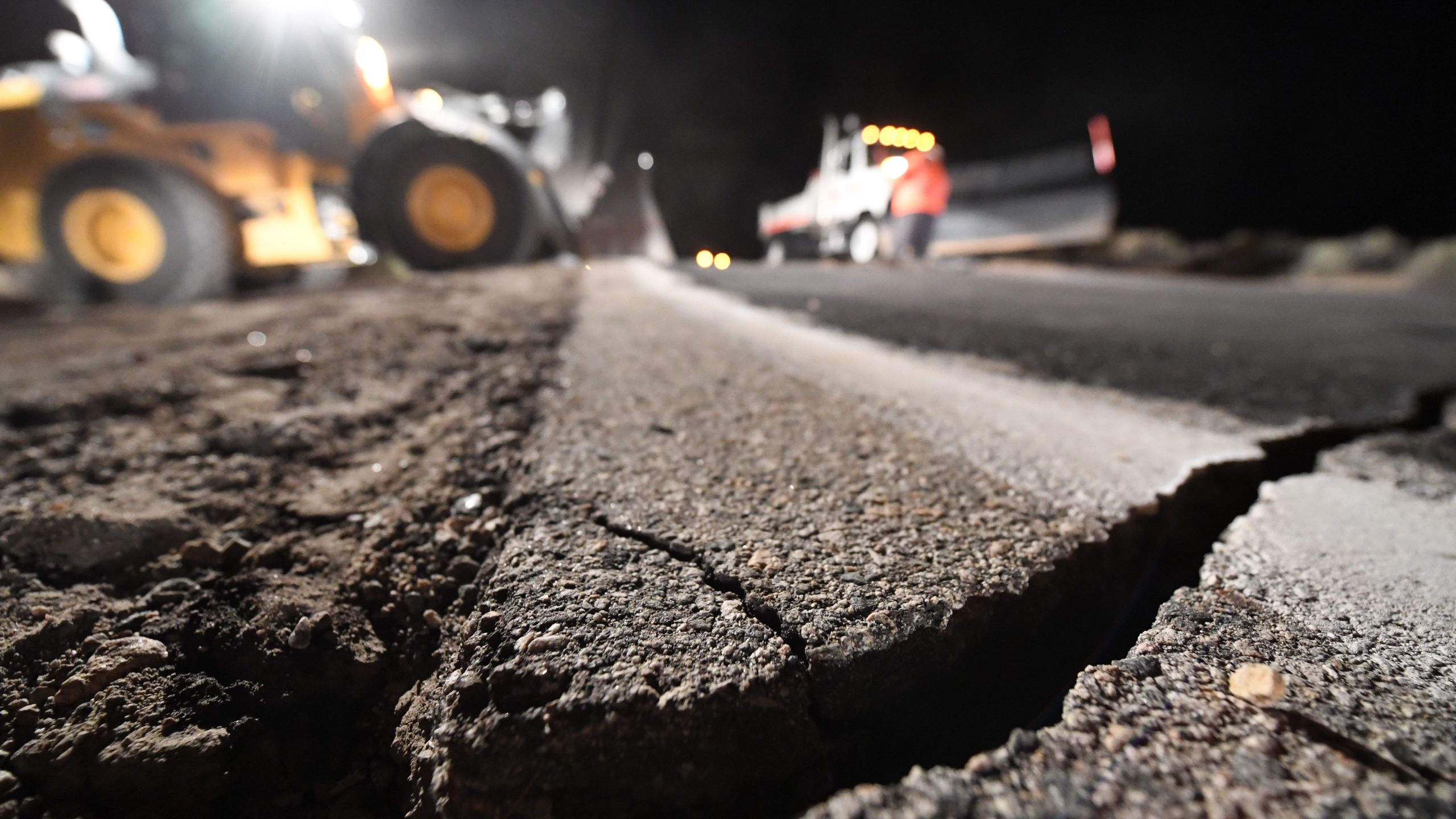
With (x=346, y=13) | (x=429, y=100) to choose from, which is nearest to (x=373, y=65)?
(x=346, y=13)

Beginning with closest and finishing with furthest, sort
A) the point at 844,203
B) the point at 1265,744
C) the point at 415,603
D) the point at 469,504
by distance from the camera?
the point at 1265,744
the point at 415,603
the point at 469,504
the point at 844,203

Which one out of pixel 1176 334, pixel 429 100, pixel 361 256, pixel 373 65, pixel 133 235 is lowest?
pixel 1176 334

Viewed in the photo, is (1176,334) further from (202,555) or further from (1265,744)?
(202,555)

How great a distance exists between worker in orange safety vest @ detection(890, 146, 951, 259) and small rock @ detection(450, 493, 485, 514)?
22.9ft

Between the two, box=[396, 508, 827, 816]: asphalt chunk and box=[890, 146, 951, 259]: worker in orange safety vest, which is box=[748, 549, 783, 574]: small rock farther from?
box=[890, 146, 951, 259]: worker in orange safety vest

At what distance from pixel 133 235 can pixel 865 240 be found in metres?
6.90

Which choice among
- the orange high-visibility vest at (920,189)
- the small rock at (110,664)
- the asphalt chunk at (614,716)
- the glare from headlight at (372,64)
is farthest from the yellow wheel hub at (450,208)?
the orange high-visibility vest at (920,189)

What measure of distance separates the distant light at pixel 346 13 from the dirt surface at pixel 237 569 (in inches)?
126

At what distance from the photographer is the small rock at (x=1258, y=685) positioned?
44cm

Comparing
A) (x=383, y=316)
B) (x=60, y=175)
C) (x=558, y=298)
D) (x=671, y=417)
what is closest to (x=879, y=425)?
(x=671, y=417)

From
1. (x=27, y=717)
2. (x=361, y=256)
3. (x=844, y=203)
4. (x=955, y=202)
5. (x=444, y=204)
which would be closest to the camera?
(x=27, y=717)

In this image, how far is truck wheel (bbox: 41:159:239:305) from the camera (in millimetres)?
3160

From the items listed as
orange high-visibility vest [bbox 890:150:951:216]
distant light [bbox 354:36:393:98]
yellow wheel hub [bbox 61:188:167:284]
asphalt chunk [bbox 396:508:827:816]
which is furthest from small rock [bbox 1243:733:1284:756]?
orange high-visibility vest [bbox 890:150:951:216]

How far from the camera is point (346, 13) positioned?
11.9ft
